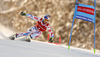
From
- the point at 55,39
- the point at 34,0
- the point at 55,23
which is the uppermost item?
the point at 34,0

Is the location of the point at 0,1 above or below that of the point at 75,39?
above

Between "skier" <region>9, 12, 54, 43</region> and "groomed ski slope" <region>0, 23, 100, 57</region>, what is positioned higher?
"skier" <region>9, 12, 54, 43</region>

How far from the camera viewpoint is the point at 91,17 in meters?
2.69

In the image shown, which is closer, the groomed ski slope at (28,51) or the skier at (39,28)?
the groomed ski slope at (28,51)

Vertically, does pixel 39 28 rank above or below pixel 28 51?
above

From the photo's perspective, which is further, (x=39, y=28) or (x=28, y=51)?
(x=39, y=28)

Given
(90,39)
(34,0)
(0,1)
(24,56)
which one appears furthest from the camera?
(0,1)

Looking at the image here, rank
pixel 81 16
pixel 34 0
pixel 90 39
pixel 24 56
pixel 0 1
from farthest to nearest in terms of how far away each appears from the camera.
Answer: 1. pixel 0 1
2. pixel 34 0
3. pixel 90 39
4. pixel 81 16
5. pixel 24 56

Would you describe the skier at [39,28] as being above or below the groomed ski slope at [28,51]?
above

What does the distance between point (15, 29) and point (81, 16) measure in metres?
3.03

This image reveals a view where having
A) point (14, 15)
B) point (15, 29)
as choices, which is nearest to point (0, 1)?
point (14, 15)

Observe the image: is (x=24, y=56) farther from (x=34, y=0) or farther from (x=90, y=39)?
(x=34, y=0)

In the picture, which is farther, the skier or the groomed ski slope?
the skier

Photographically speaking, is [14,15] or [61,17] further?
[14,15]
